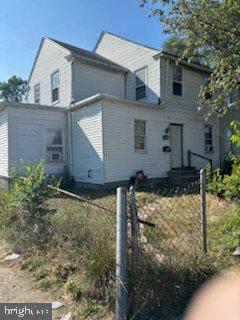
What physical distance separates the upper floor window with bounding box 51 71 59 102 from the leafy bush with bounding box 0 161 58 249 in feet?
41.1

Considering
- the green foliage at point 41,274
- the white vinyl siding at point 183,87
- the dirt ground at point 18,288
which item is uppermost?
the white vinyl siding at point 183,87

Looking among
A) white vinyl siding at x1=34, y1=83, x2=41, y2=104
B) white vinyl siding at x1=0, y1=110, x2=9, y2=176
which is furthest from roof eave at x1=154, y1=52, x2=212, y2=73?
white vinyl siding at x1=34, y1=83, x2=41, y2=104

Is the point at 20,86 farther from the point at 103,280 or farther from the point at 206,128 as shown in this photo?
the point at 103,280

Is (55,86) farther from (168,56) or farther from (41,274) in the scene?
(41,274)

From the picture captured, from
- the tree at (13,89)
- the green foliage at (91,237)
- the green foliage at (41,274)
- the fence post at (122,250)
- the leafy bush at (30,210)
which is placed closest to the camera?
the fence post at (122,250)

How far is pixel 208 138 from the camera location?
18.6m

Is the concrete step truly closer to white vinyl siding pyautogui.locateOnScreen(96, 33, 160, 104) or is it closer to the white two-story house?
the white two-story house

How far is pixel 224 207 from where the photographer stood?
8.44 meters

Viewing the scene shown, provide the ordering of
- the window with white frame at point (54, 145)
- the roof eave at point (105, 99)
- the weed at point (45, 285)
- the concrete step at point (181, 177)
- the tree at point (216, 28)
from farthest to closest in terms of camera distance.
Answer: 1. the concrete step at point (181, 177)
2. the window with white frame at point (54, 145)
3. the roof eave at point (105, 99)
4. the tree at point (216, 28)
5. the weed at point (45, 285)

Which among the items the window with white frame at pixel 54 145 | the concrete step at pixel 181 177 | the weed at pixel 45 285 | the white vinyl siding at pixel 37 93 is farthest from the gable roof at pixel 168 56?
the weed at pixel 45 285

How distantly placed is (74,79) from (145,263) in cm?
1397

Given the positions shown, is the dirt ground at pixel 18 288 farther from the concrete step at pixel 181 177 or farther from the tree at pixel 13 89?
the tree at pixel 13 89

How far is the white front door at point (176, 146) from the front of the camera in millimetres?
16438

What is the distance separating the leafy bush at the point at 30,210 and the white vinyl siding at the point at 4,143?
28.1ft
